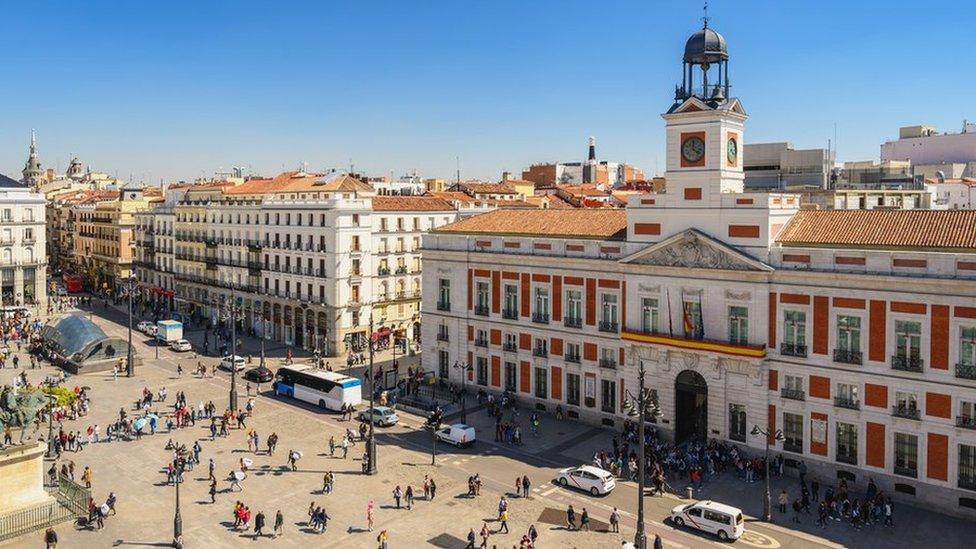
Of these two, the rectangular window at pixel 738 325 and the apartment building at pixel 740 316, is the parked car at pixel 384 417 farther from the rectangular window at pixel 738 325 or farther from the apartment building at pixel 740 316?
the rectangular window at pixel 738 325

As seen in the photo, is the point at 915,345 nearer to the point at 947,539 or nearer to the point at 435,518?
the point at 947,539

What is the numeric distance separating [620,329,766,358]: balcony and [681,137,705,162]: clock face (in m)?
10.4

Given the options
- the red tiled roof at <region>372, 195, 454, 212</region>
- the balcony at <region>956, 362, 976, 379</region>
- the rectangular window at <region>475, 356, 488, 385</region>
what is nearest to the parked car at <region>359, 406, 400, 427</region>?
the rectangular window at <region>475, 356, 488, 385</region>

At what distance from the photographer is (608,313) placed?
166 ft

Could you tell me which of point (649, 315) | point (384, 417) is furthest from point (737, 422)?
point (384, 417)

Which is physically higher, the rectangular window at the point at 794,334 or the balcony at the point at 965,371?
the rectangular window at the point at 794,334

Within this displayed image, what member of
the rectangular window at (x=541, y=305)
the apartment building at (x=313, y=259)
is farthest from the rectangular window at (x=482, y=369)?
the apartment building at (x=313, y=259)

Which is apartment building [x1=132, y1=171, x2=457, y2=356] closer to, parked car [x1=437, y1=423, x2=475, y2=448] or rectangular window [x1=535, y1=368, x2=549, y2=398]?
rectangular window [x1=535, y1=368, x2=549, y2=398]

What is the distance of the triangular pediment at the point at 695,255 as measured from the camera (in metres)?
44.1

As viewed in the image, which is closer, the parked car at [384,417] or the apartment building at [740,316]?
the apartment building at [740,316]

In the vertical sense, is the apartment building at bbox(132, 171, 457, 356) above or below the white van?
above

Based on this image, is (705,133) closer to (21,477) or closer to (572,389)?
(572,389)

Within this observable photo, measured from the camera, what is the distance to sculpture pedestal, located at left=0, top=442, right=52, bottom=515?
3569 centimetres

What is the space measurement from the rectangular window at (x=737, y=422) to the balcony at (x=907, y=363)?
8149mm
